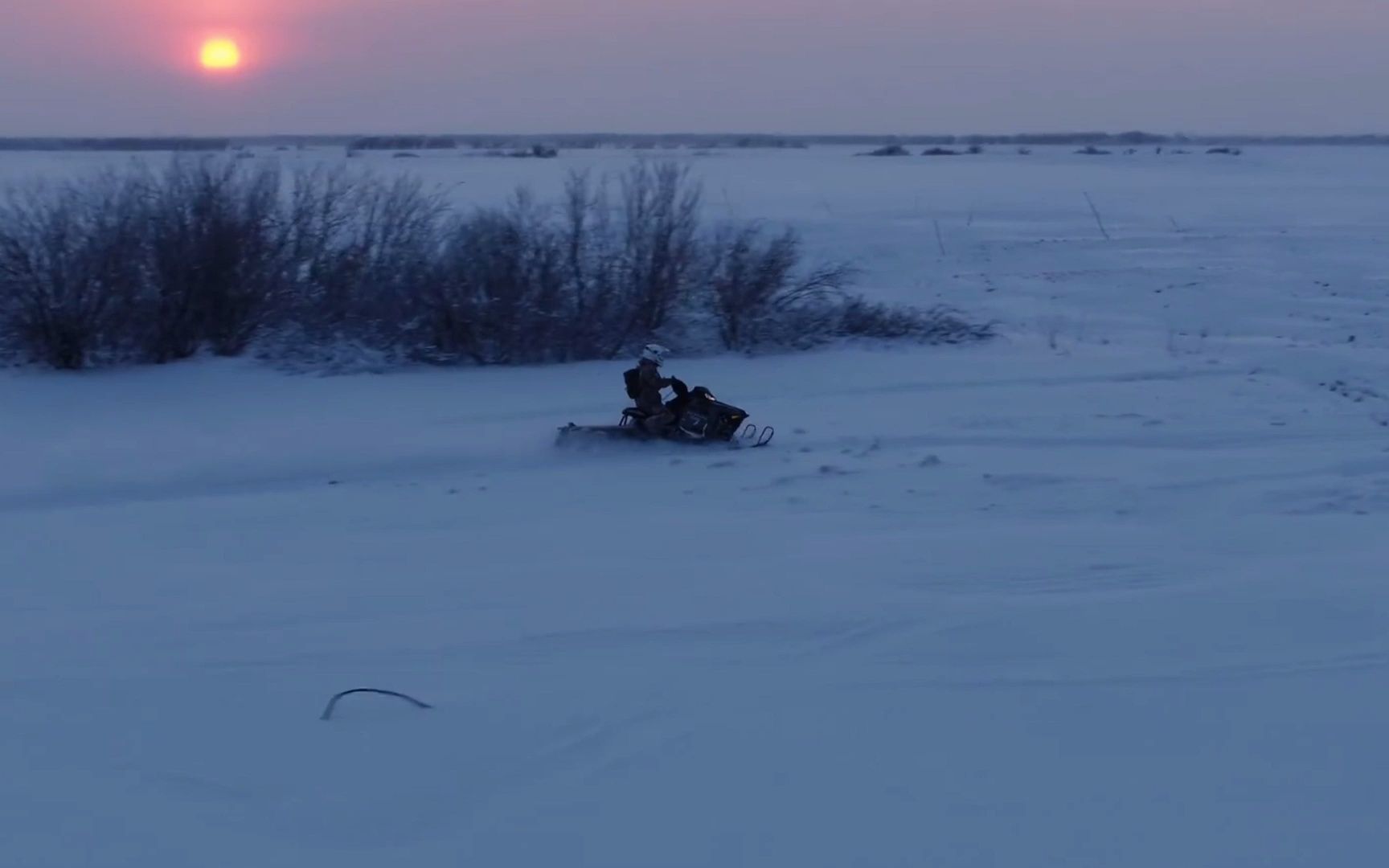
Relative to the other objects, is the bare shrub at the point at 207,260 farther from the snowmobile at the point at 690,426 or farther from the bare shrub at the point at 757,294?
the snowmobile at the point at 690,426

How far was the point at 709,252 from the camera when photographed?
70.6 feet

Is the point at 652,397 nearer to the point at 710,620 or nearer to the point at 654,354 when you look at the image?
the point at 654,354

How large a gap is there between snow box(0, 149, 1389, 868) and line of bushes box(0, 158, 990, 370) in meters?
1.21

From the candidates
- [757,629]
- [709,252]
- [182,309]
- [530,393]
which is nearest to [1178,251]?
[709,252]

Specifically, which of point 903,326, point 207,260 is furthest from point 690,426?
point 207,260

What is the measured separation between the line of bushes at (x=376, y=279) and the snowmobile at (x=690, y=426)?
6.28 metres

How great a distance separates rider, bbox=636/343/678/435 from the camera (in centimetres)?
1335

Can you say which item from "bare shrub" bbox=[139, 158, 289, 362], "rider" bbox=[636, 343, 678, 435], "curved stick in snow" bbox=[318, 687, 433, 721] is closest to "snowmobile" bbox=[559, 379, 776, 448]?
"rider" bbox=[636, 343, 678, 435]

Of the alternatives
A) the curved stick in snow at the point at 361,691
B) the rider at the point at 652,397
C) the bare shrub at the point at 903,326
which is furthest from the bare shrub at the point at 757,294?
the curved stick in snow at the point at 361,691

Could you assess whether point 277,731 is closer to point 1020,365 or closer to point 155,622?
point 155,622

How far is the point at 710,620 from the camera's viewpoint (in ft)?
25.8

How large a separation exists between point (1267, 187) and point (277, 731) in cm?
5539

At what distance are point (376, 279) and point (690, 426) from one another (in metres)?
8.51

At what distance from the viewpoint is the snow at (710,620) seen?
5266 mm
